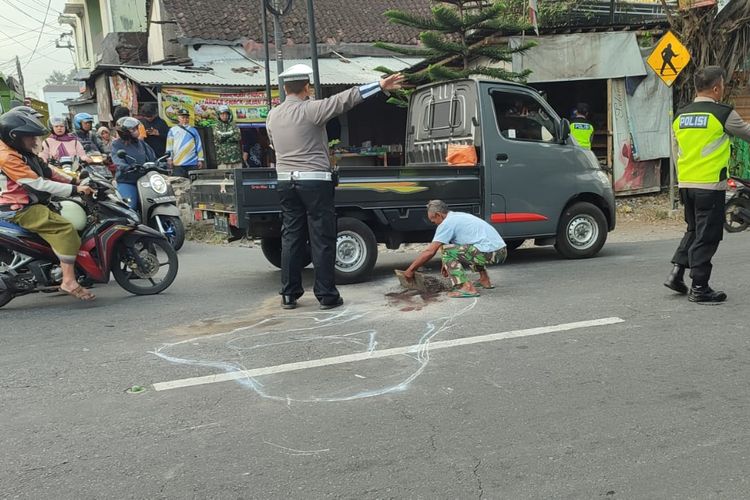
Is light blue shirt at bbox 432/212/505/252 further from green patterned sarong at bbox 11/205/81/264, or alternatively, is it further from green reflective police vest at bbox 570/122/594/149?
green reflective police vest at bbox 570/122/594/149

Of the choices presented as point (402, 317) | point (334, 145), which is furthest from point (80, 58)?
point (402, 317)

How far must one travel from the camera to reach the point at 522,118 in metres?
7.72

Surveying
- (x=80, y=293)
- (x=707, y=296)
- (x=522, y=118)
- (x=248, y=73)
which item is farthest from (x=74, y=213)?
(x=248, y=73)

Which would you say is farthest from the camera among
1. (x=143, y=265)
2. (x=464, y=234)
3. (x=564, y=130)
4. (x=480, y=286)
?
(x=564, y=130)

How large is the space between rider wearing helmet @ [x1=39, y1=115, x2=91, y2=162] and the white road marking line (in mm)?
5489

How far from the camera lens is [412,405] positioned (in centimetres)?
341

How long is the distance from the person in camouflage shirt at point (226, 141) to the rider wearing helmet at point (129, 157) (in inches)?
166

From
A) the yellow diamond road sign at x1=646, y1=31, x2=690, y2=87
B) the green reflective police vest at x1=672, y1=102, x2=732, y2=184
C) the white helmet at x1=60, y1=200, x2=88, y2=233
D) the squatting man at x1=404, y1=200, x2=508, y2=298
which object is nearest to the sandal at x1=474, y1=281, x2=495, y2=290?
the squatting man at x1=404, y1=200, x2=508, y2=298

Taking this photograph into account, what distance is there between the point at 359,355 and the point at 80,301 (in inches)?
134

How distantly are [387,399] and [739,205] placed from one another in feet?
27.7

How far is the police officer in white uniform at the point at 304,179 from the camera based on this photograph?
5414 mm

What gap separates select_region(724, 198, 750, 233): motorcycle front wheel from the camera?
9.77 meters

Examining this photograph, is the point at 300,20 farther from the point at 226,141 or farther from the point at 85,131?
the point at 85,131

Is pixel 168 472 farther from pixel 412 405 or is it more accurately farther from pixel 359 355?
pixel 359 355
